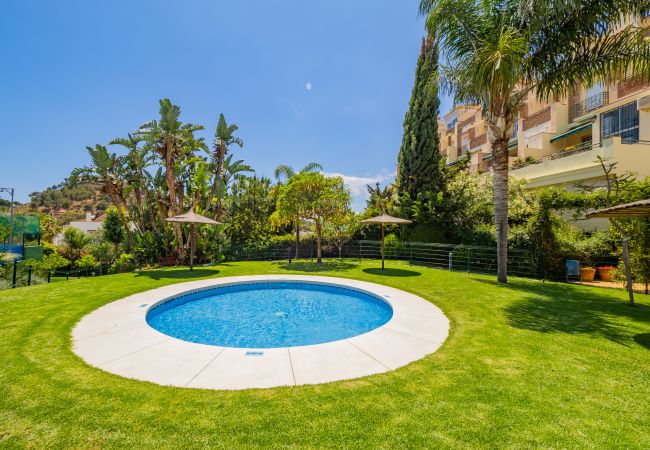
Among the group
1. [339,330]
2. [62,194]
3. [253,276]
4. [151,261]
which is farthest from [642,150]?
[62,194]

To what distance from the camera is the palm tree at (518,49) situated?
9516mm

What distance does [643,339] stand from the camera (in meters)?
5.83

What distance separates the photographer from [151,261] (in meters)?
18.2

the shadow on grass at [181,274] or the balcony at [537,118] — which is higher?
the balcony at [537,118]

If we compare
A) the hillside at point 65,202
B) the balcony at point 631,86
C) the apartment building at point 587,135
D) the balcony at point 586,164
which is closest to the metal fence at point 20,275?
the apartment building at point 587,135

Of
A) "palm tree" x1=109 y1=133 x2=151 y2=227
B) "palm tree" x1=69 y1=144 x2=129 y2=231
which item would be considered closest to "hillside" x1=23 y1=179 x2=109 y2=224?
"palm tree" x1=69 y1=144 x2=129 y2=231

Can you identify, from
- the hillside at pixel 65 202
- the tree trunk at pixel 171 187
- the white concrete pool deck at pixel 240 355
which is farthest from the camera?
the hillside at pixel 65 202

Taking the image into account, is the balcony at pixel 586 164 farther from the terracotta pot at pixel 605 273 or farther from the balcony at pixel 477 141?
the balcony at pixel 477 141

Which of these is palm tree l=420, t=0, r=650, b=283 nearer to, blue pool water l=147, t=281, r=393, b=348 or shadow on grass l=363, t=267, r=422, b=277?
shadow on grass l=363, t=267, r=422, b=277

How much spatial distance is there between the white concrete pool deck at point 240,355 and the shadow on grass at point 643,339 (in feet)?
11.5

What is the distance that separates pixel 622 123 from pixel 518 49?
17.5 metres

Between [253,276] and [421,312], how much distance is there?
8.14 m

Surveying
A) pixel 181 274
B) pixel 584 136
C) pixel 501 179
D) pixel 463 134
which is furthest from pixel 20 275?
pixel 463 134

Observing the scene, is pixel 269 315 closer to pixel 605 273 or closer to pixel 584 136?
pixel 605 273
